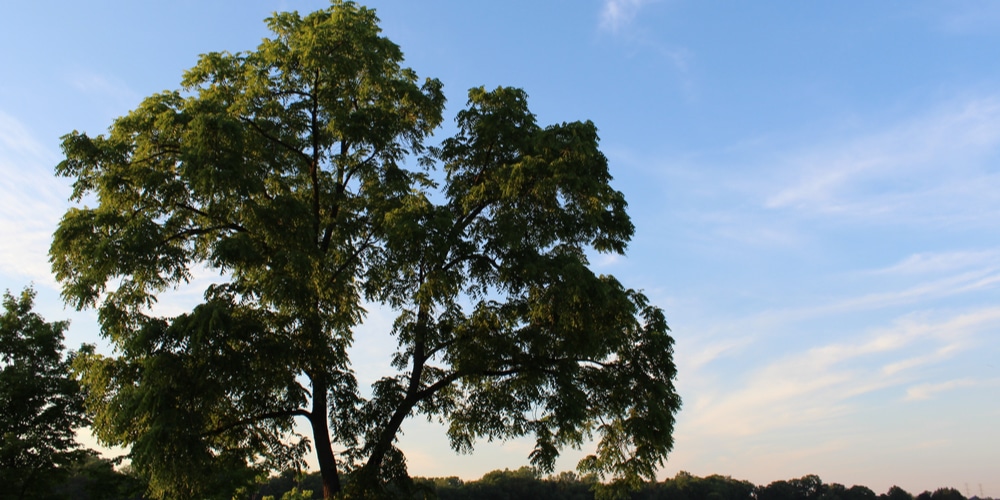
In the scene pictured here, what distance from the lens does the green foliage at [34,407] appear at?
2133cm

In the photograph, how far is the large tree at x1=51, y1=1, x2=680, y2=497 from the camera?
13.3 meters

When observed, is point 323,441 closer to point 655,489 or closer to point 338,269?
point 338,269

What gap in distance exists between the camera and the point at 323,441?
52.2ft

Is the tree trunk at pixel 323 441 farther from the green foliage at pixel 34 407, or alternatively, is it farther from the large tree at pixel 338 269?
the green foliage at pixel 34 407

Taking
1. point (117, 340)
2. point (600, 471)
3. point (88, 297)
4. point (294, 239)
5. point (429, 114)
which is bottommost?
point (600, 471)

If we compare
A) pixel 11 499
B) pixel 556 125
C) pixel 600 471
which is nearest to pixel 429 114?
pixel 556 125

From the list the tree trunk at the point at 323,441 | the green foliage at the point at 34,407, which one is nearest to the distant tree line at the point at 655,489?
the green foliage at the point at 34,407

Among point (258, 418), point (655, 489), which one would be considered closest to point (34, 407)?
point (258, 418)

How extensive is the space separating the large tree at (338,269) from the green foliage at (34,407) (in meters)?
9.83

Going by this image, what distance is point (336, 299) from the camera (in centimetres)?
1507

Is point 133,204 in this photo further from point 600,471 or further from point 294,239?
point 600,471

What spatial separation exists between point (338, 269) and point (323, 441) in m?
4.01

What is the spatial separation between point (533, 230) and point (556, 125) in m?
2.65

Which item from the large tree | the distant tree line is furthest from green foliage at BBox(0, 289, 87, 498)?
the distant tree line
